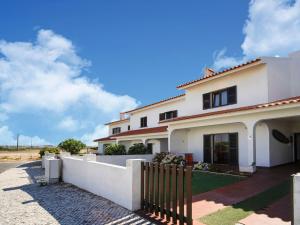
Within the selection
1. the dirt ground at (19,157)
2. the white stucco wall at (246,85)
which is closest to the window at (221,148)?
the white stucco wall at (246,85)

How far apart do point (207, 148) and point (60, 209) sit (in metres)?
12.1

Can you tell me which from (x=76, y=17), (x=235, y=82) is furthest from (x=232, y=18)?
(x=76, y=17)

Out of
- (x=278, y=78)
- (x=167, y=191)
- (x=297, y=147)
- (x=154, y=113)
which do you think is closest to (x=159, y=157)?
(x=154, y=113)

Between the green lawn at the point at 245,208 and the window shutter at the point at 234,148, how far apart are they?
246 inches

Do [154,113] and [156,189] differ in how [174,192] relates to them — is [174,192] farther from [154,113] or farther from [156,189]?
[154,113]

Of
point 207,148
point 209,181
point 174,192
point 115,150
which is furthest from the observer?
point 115,150

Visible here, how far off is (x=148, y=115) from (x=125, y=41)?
1271 cm

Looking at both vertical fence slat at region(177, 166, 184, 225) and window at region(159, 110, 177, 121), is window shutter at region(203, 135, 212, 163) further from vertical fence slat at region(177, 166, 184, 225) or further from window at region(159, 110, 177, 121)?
vertical fence slat at region(177, 166, 184, 225)

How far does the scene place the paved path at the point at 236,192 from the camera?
8.00 meters

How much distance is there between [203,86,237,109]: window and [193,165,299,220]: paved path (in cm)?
529

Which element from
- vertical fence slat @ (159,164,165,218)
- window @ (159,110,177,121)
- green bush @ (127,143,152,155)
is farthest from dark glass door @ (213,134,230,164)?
vertical fence slat @ (159,164,165,218)

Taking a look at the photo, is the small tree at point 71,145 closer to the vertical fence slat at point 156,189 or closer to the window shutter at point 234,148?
the window shutter at point 234,148

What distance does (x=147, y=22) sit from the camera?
1570 cm

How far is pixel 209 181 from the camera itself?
39.6ft
